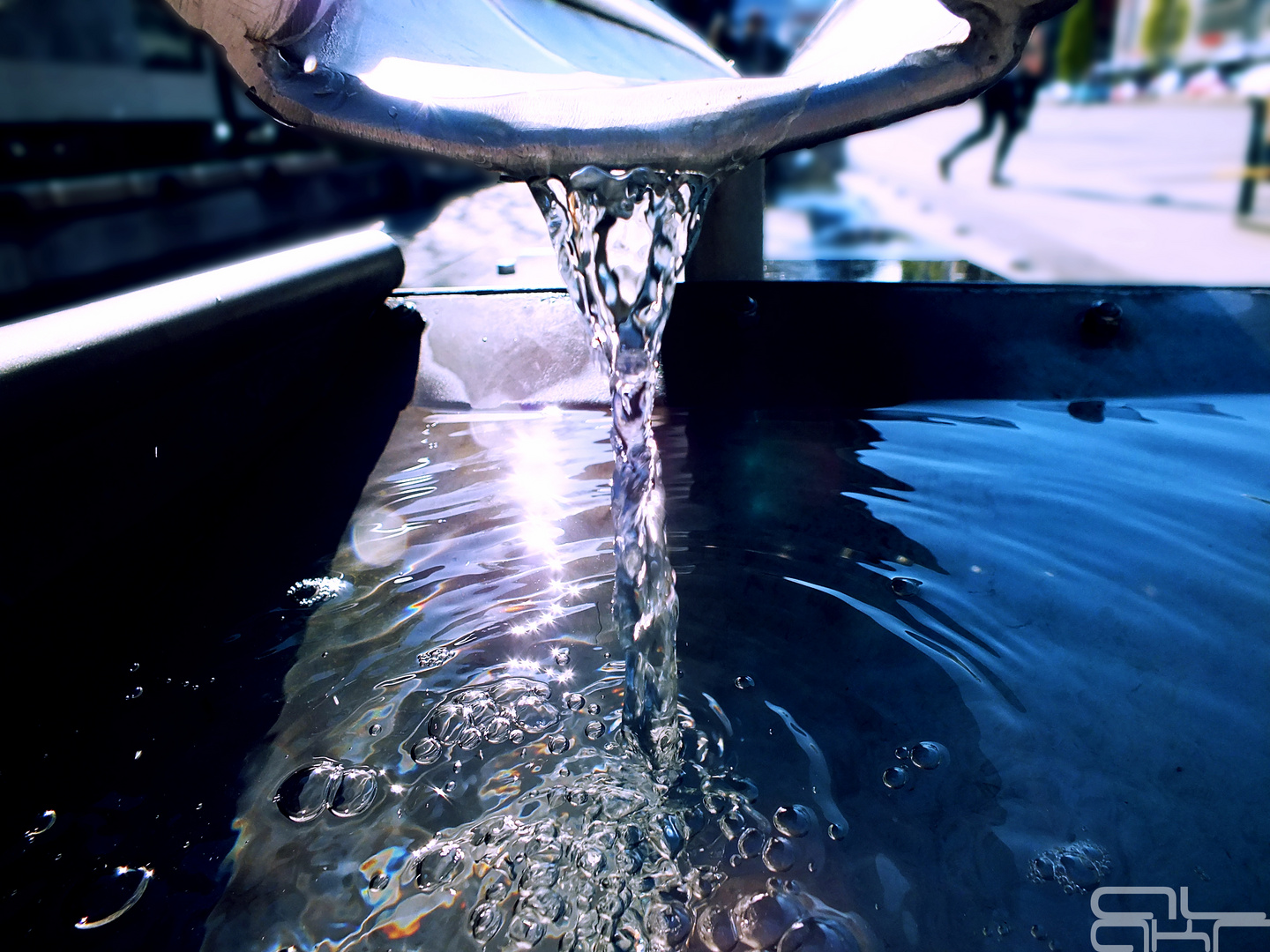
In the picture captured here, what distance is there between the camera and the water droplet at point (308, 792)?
1099 millimetres

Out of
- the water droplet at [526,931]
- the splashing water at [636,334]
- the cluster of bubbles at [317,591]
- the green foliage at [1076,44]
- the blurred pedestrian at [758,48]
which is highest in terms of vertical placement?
the green foliage at [1076,44]

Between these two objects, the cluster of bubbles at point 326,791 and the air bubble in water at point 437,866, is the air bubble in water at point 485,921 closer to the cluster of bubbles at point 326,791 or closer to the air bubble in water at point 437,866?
the air bubble in water at point 437,866

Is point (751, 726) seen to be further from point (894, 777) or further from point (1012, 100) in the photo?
point (1012, 100)

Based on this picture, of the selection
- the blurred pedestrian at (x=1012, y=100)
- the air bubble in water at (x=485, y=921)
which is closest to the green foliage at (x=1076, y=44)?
the blurred pedestrian at (x=1012, y=100)

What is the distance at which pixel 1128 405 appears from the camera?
209cm

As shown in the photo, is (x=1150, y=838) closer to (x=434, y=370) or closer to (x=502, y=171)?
(x=502, y=171)

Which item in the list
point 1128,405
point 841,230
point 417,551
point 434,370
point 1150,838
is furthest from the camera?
point 841,230

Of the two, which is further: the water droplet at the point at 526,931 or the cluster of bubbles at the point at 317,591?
the cluster of bubbles at the point at 317,591

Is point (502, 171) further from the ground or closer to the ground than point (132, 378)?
further from the ground

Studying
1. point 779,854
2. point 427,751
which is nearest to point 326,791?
point 427,751

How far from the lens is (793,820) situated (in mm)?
1061

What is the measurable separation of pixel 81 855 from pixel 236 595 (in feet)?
1.83

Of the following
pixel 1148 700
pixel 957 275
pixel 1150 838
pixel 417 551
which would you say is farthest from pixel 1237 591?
pixel 417 551

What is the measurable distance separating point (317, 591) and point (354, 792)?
518 mm
